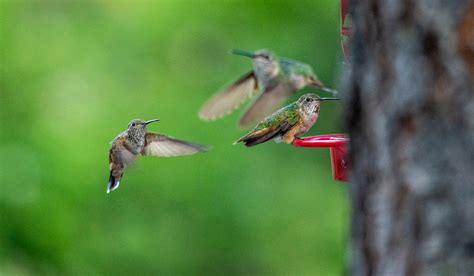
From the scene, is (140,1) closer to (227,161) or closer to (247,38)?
(247,38)

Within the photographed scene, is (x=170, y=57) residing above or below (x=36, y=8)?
below

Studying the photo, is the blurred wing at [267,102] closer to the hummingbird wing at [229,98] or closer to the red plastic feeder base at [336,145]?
the hummingbird wing at [229,98]

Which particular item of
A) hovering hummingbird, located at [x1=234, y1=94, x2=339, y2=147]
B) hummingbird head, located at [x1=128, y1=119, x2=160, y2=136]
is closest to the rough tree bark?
hovering hummingbird, located at [x1=234, y1=94, x2=339, y2=147]

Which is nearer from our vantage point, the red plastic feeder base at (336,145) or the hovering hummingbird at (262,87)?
the red plastic feeder base at (336,145)

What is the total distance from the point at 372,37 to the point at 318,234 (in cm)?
739

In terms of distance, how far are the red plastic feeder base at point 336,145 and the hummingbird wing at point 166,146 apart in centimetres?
55

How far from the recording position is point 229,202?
902 centimetres

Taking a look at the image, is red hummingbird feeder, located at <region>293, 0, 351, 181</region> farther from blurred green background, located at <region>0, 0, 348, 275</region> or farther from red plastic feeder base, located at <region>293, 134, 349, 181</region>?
blurred green background, located at <region>0, 0, 348, 275</region>

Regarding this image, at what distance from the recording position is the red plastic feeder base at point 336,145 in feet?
A: 14.7

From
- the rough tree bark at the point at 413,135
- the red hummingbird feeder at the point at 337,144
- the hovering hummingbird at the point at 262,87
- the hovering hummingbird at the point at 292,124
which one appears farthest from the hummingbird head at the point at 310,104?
the rough tree bark at the point at 413,135

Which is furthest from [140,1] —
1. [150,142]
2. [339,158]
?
[339,158]

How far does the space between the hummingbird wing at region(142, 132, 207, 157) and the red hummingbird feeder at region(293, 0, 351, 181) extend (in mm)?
555

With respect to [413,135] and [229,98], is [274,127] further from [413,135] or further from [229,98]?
[413,135]

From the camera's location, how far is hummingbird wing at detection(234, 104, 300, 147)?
5523mm
